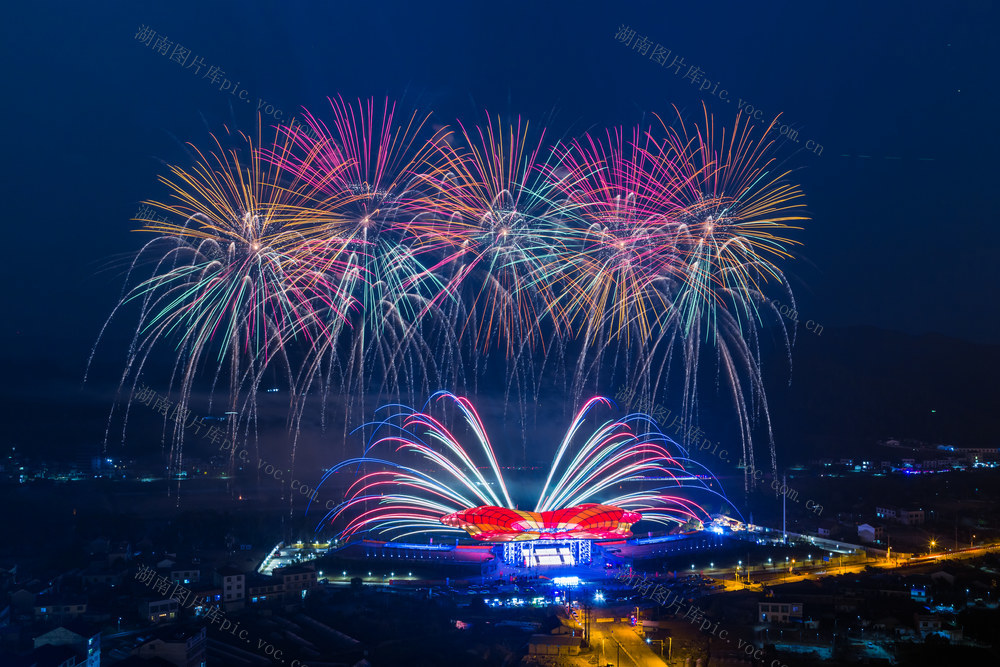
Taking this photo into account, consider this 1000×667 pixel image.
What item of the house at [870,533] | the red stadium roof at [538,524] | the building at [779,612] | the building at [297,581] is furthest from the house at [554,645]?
the house at [870,533]

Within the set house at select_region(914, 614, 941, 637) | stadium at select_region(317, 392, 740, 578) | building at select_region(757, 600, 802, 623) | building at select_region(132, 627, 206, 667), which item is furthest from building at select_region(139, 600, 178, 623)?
house at select_region(914, 614, 941, 637)

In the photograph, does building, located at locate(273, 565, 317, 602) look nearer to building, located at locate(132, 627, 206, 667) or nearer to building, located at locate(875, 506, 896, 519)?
building, located at locate(132, 627, 206, 667)

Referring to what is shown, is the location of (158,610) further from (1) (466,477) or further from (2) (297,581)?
(1) (466,477)

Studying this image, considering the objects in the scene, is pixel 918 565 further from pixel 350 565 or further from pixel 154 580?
pixel 154 580

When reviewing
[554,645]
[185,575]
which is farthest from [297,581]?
[554,645]

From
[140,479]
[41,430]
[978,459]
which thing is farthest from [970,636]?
[41,430]
